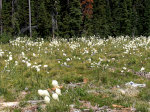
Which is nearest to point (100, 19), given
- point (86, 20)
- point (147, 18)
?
point (86, 20)

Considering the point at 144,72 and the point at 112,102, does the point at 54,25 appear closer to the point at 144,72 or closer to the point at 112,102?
the point at 144,72

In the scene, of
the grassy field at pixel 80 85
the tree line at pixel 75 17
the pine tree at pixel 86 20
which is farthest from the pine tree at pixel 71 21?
the grassy field at pixel 80 85

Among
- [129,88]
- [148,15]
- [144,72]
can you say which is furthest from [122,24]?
[129,88]

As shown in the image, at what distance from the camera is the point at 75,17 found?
28.3 m

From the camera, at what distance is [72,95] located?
556 centimetres

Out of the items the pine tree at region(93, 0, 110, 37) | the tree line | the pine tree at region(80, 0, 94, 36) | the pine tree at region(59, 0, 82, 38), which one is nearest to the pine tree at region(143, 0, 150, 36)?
the tree line

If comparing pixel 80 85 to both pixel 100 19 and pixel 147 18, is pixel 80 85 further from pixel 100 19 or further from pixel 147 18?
pixel 147 18

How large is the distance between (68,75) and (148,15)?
38.0m

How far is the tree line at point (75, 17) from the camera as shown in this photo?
28.6 metres

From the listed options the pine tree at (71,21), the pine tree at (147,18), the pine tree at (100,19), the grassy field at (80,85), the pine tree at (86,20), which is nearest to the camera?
the grassy field at (80,85)

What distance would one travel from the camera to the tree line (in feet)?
93.8

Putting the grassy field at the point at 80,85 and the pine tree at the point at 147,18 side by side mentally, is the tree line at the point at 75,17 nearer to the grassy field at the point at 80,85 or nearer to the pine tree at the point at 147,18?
the pine tree at the point at 147,18

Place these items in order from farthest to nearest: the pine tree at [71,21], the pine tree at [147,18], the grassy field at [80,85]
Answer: the pine tree at [147,18]
the pine tree at [71,21]
the grassy field at [80,85]

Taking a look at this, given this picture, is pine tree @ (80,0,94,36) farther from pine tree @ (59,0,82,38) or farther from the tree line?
pine tree @ (59,0,82,38)
